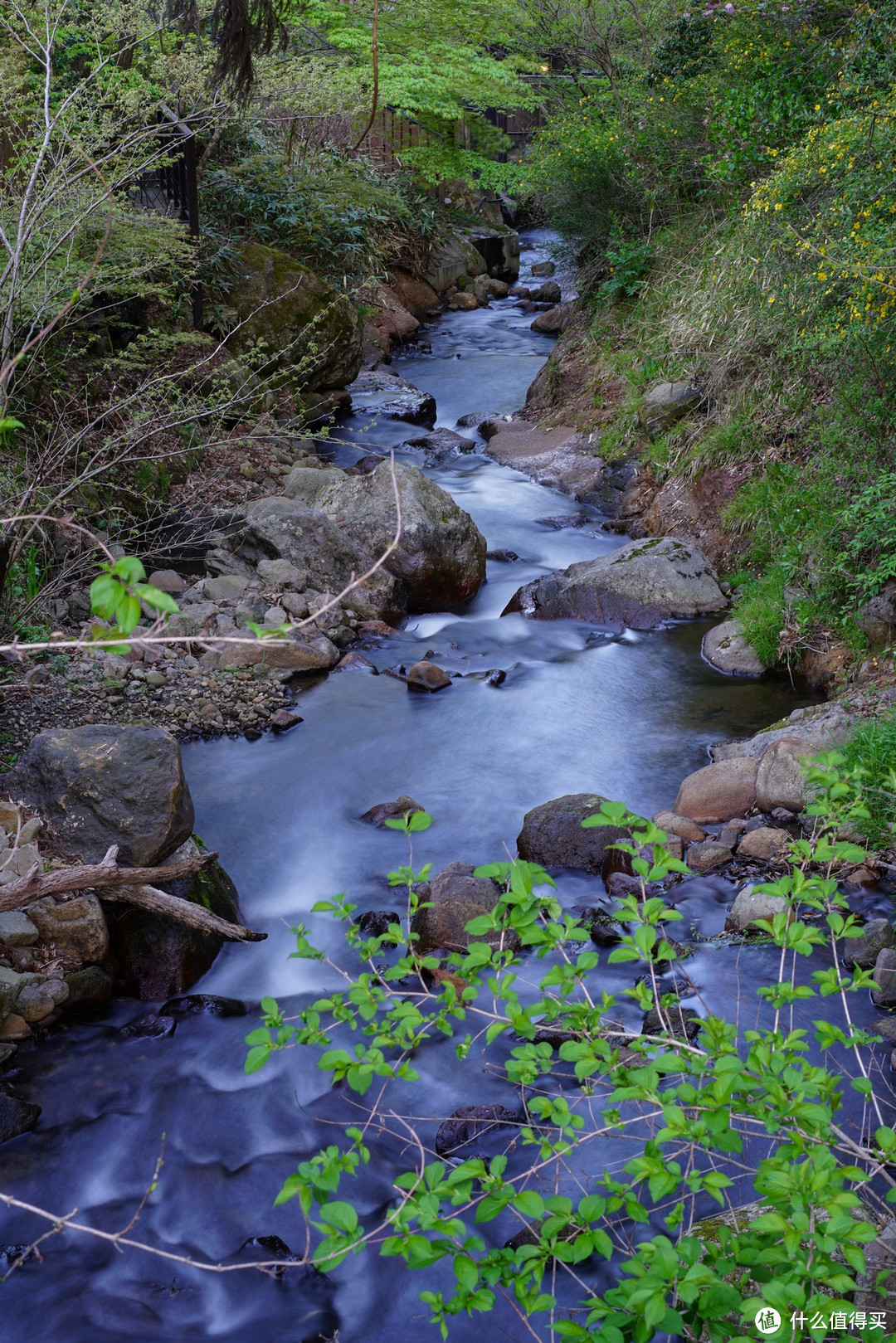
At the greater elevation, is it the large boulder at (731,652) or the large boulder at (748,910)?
the large boulder at (748,910)

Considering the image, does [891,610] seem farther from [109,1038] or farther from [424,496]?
[109,1038]

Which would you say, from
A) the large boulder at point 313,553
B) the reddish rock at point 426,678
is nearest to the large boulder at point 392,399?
the large boulder at point 313,553

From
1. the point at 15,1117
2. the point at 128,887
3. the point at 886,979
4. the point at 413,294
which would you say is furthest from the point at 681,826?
the point at 413,294

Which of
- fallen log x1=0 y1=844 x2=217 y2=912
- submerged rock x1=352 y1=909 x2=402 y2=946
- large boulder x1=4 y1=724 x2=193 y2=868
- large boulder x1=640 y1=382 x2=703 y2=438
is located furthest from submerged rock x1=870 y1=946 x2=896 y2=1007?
large boulder x1=640 y1=382 x2=703 y2=438

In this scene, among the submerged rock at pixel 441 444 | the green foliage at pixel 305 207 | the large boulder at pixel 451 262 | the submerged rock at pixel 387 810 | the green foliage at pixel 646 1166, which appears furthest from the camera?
the large boulder at pixel 451 262

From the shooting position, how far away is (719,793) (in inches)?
202

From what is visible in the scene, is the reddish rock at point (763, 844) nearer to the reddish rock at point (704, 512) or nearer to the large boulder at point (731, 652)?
the large boulder at point (731, 652)

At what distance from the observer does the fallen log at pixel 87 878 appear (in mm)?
3645

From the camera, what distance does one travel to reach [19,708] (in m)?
5.44

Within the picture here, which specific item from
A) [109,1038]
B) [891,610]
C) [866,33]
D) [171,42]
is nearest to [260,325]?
[171,42]

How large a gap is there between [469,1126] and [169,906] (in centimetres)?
156

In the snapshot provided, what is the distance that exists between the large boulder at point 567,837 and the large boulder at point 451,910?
0.50 m

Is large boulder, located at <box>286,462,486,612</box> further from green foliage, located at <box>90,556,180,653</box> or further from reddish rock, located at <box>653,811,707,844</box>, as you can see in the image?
green foliage, located at <box>90,556,180,653</box>

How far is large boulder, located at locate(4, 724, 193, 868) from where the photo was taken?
4207 millimetres
